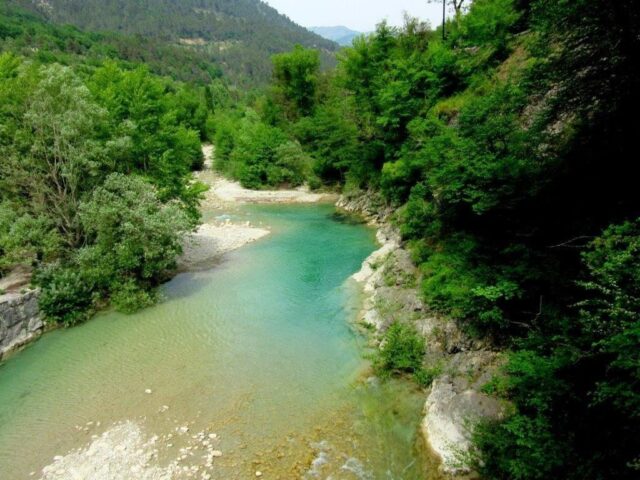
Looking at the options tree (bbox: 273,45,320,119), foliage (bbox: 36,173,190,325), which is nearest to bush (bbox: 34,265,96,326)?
foliage (bbox: 36,173,190,325)

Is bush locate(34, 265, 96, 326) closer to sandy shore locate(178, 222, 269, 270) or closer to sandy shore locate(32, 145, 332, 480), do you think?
sandy shore locate(178, 222, 269, 270)

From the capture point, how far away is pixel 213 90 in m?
95.8

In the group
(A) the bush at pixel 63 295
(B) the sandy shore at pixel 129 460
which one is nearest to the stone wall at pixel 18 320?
(A) the bush at pixel 63 295

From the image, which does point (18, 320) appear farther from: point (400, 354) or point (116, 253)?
point (400, 354)

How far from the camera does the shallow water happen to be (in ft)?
29.5

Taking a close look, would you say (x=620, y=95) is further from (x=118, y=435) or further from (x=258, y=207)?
(x=258, y=207)

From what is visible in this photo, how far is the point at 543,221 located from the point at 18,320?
1760 cm

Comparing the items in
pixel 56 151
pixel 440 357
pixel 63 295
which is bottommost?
pixel 440 357

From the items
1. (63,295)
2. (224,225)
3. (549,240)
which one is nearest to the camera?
(549,240)

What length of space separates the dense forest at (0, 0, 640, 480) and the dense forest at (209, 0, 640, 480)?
46 mm

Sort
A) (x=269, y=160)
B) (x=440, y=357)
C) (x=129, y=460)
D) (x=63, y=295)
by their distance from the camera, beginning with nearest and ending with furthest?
1. (x=129, y=460)
2. (x=440, y=357)
3. (x=63, y=295)
4. (x=269, y=160)

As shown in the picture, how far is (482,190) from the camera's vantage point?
1248 cm

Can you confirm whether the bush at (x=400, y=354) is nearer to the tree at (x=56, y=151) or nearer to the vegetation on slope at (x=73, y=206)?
the vegetation on slope at (x=73, y=206)

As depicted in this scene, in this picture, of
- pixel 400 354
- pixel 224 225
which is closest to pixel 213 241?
pixel 224 225
